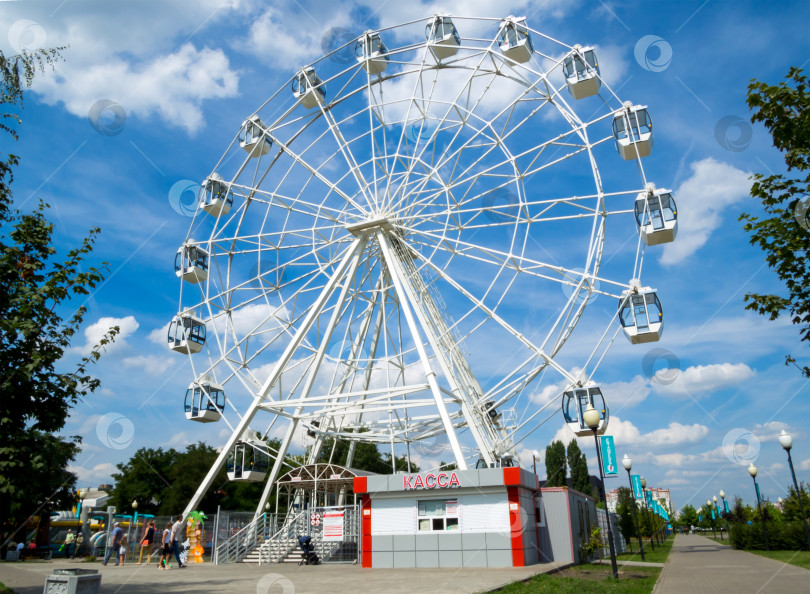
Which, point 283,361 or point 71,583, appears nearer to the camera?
point 71,583

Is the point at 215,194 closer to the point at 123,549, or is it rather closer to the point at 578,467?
→ the point at 123,549

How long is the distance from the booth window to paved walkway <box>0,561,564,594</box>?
1511mm

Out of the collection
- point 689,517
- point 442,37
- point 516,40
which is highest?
point 442,37

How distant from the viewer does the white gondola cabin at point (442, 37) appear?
25062 mm

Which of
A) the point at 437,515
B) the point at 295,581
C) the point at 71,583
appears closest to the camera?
the point at 71,583

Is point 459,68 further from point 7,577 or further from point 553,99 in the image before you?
point 7,577

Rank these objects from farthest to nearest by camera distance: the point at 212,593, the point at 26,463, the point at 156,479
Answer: the point at 156,479 → the point at 212,593 → the point at 26,463

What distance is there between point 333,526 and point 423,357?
24.6ft

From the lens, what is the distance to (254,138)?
28469mm

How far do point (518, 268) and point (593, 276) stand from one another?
284cm

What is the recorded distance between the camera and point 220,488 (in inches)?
2340

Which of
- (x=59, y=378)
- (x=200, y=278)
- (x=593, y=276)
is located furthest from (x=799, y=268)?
(x=200, y=278)

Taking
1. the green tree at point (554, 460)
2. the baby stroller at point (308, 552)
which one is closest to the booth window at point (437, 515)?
the baby stroller at point (308, 552)

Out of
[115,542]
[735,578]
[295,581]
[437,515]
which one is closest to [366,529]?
[437,515]
